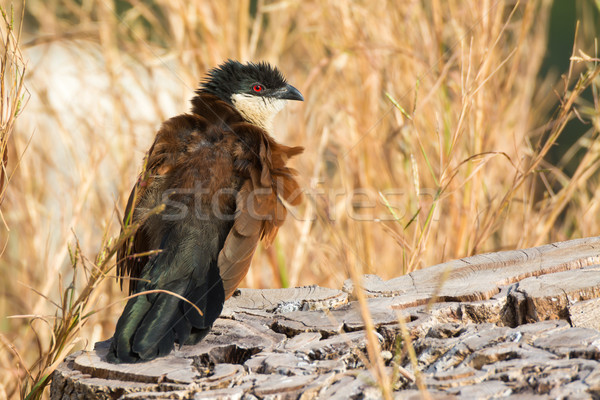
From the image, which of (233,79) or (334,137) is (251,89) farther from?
(334,137)

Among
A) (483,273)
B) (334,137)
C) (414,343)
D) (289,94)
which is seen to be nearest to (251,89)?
(289,94)

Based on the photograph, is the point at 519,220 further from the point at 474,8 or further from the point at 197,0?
the point at 197,0

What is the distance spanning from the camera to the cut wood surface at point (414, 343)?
154 centimetres

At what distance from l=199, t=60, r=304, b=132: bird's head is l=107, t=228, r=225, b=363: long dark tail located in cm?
118

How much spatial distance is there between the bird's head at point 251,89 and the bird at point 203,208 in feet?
1.15

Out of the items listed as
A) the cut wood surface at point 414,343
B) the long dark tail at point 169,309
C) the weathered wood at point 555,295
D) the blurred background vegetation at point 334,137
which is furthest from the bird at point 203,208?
the weathered wood at point 555,295

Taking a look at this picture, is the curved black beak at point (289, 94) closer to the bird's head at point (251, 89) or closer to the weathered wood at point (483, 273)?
the bird's head at point (251, 89)

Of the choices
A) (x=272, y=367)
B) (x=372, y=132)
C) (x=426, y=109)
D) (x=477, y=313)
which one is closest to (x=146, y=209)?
(x=272, y=367)

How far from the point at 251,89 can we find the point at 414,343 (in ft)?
6.56

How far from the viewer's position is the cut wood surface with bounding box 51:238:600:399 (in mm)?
1535

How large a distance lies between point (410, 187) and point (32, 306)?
2.11 metres

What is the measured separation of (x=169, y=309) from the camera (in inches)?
80.1

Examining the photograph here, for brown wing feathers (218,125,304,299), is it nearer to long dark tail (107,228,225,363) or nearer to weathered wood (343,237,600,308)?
long dark tail (107,228,225,363)

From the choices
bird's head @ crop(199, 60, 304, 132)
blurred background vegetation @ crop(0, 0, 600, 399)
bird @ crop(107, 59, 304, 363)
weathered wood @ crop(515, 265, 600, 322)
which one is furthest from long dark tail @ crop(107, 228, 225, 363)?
bird's head @ crop(199, 60, 304, 132)
